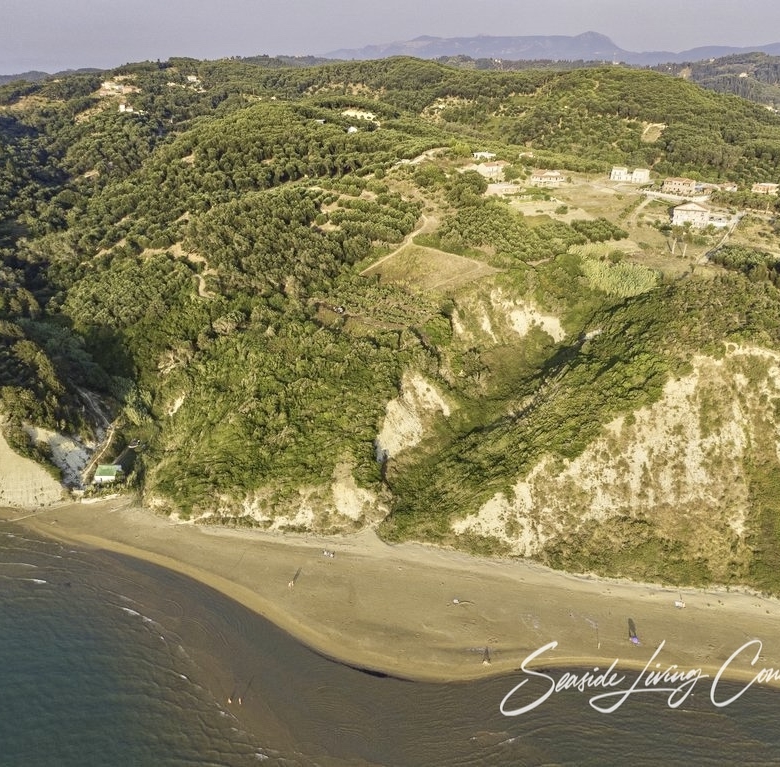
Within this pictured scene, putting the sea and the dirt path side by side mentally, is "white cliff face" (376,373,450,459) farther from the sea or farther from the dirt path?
the dirt path

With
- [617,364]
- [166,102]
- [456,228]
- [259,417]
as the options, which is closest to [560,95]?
[456,228]

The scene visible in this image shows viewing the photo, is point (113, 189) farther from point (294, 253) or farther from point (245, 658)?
point (245, 658)

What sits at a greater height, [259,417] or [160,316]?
[160,316]

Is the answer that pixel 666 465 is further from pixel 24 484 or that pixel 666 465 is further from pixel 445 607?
pixel 24 484

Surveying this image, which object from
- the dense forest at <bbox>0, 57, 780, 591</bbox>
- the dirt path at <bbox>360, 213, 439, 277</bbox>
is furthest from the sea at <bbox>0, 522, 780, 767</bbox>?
the dirt path at <bbox>360, 213, 439, 277</bbox>

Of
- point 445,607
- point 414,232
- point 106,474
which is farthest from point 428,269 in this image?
point 106,474

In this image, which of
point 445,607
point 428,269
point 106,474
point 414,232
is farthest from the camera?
point 414,232

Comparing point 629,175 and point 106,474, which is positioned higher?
point 629,175
